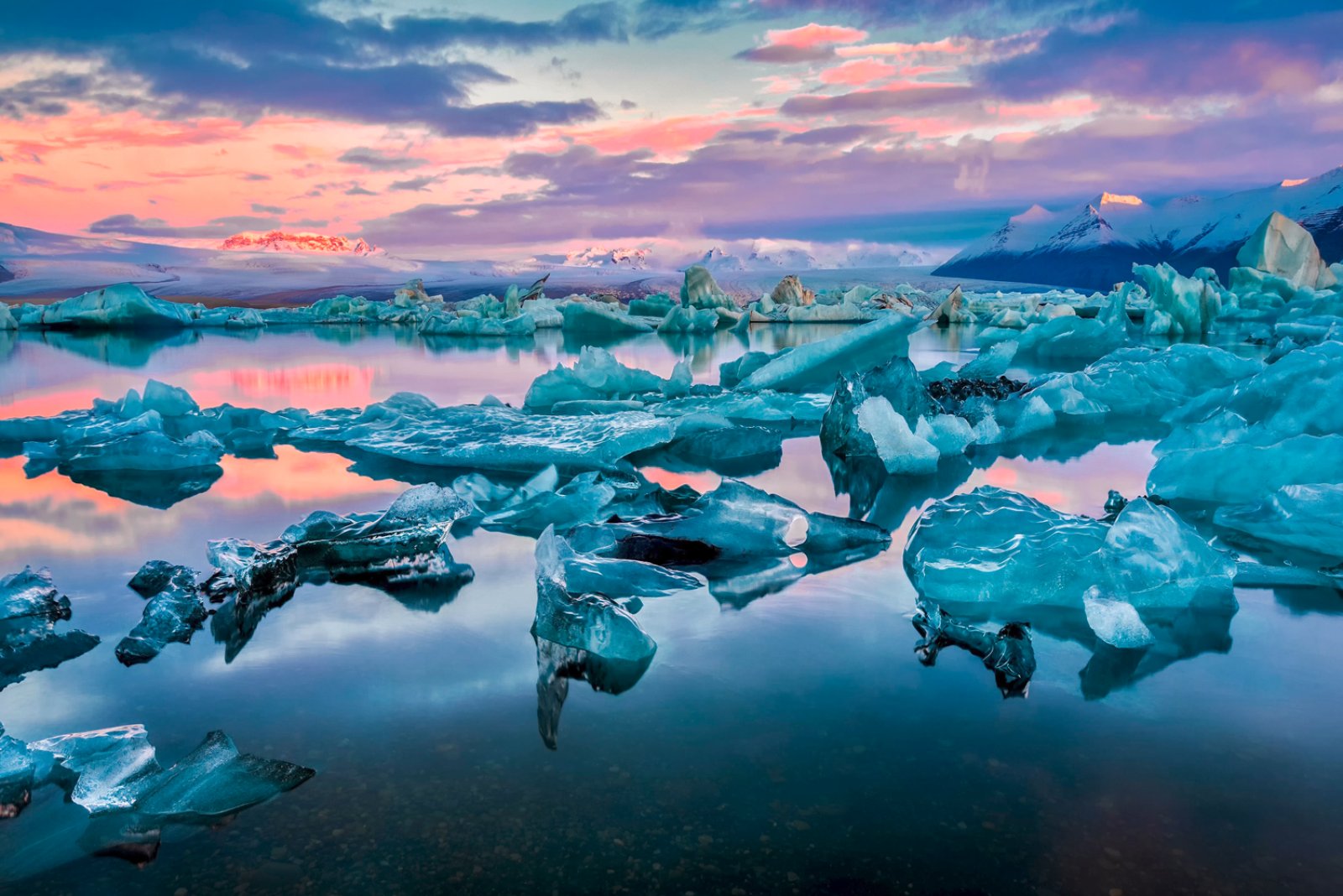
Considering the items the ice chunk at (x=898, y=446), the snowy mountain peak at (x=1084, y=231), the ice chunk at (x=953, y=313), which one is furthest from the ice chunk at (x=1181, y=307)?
the snowy mountain peak at (x=1084, y=231)

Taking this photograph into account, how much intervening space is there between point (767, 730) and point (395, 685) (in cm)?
66

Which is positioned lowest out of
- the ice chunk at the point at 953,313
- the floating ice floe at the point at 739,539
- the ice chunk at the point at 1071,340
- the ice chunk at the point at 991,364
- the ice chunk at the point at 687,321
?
the ice chunk at the point at 953,313

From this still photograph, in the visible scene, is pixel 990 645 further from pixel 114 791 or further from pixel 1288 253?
pixel 1288 253

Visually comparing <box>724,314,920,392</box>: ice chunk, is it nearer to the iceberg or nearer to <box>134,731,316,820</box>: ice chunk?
<box>134,731,316,820</box>: ice chunk

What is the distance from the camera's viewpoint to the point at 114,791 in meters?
1.28

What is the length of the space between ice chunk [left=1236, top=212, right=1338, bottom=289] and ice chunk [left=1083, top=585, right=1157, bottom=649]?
23679mm

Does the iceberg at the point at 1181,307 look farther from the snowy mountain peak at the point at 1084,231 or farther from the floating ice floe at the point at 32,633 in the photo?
the snowy mountain peak at the point at 1084,231

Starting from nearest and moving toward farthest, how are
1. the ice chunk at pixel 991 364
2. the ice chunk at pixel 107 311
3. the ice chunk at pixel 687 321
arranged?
1. the ice chunk at pixel 991 364
2. the ice chunk at pixel 107 311
3. the ice chunk at pixel 687 321

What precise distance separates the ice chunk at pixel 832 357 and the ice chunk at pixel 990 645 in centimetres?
446

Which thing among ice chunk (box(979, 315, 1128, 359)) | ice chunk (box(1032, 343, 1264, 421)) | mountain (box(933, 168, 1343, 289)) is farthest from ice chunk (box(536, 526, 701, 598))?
mountain (box(933, 168, 1343, 289))

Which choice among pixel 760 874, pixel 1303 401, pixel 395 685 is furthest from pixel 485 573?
pixel 1303 401

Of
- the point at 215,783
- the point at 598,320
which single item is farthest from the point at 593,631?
the point at 598,320

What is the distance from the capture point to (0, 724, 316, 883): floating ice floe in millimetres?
1188

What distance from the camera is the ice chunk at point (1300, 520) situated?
8.53 ft
